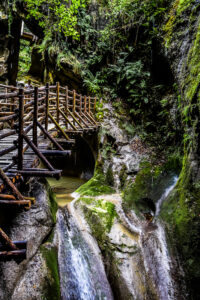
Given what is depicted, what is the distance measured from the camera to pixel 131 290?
611cm

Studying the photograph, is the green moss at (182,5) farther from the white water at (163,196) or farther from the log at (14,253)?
the log at (14,253)

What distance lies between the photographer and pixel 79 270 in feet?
21.2

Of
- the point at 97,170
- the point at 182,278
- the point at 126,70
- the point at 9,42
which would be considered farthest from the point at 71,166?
the point at 182,278

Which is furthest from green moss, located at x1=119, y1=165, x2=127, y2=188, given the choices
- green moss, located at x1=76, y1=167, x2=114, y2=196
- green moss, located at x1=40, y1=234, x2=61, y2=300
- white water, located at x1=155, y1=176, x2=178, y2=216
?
green moss, located at x1=40, y1=234, x2=61, y2=300

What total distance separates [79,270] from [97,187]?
12.6ft

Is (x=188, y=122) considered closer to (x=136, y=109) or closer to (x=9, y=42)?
(x=136, y=109)

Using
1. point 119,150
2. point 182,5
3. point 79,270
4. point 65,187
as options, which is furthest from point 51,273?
point 182,5

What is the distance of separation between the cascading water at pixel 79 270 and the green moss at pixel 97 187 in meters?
2.24

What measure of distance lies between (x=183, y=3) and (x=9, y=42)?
909cm

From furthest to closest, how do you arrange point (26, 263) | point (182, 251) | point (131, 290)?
1. point (182, 251)
2. point (131, 290)
3. point (26, 263)

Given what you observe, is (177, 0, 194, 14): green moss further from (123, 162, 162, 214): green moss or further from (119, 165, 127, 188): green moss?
(119, 165, 127, 188): green moss

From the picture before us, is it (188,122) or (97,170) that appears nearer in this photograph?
(188,122)

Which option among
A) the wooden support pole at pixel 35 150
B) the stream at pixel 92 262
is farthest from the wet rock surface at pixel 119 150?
the wooden support pole at pixel 35 150

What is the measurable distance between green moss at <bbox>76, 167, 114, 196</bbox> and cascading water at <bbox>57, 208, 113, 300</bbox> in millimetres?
2236
